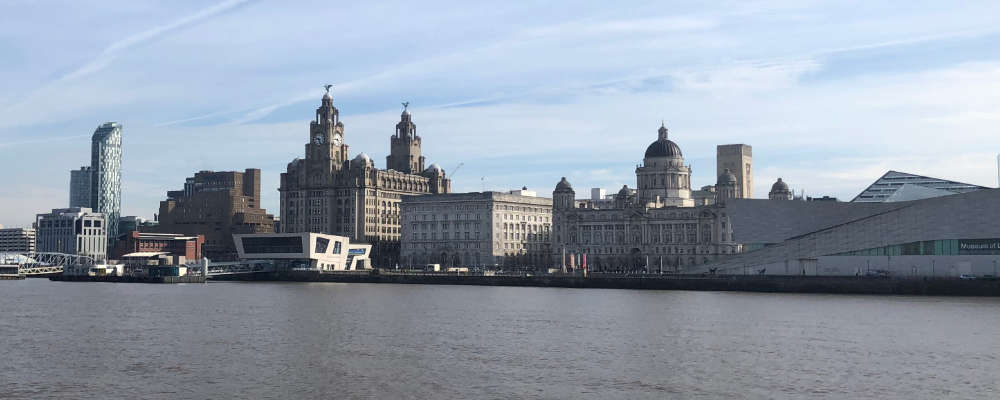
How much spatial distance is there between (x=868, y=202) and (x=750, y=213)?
15368 millimetres

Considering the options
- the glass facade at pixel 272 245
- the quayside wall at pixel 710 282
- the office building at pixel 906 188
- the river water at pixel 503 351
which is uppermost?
the office building at pixel 906 188

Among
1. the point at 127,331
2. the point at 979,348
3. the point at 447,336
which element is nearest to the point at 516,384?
the point at 447,336

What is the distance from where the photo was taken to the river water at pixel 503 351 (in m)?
50.0

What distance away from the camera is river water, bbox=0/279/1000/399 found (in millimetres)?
50031

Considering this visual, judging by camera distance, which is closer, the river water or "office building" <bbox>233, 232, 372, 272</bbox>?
the river water

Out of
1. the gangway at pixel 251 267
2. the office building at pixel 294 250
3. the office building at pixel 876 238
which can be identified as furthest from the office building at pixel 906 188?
the gangway at pixel 251 267

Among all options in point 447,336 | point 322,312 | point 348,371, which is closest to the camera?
point 348,371

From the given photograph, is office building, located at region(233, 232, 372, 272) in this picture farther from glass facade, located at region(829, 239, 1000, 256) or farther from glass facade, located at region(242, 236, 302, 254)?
glass facade, located at region(829, 239, 1000, 256)

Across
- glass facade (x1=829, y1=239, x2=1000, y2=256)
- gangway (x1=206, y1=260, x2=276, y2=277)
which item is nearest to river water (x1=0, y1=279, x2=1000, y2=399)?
glass facade (x1=829, y1=239, x2=1000, y2=256)

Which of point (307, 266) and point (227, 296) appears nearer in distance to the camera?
point (227, 296)

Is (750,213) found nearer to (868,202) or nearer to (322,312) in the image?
(868,202)

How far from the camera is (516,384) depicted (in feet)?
168

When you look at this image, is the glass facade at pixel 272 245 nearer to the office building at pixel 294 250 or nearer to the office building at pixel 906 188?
the office building at pixel 294 250

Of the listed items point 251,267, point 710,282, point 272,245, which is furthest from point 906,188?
point 251,267
